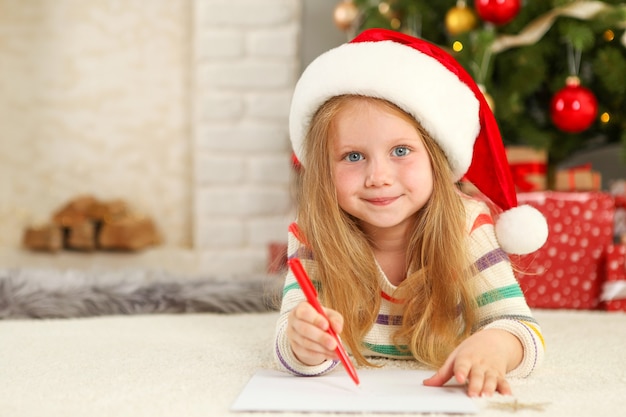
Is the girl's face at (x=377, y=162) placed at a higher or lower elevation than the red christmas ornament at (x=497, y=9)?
lower

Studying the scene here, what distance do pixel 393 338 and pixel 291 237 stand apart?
195 millimetres

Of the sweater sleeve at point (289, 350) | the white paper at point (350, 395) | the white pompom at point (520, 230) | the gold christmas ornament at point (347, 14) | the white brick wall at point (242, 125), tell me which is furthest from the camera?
the white brick wall at point (242, 125)

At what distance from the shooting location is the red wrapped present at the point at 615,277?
4.93 ft

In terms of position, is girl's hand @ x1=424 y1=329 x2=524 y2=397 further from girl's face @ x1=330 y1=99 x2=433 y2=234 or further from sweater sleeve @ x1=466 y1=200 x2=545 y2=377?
girl's face @ x1=330 y1=99 x2=433 y2=234

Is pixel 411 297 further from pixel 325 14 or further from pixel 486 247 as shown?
pixel 325 14

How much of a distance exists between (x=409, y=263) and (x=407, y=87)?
0.24 meters

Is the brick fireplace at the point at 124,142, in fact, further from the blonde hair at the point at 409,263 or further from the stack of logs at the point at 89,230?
the blonde hair at the point at 409,263

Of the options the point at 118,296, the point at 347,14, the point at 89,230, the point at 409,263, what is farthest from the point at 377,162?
the point at 89,230

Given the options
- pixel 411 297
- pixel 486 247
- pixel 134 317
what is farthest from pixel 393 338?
pixel 134 317

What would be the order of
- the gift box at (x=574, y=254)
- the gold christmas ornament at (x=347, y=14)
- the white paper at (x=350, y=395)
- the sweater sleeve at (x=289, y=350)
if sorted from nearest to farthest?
the white paper at (x=350, y=395)
the sweater sleeve at (x=289, y=350)
the gift box at (x=574, y=254)
the gold christmas ornament at (x=347, y=14)

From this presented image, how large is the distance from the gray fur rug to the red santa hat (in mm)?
517

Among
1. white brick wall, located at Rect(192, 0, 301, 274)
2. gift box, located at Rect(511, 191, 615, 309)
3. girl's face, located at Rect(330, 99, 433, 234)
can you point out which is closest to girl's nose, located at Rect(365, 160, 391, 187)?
girl's face, located at Rect(330, 99, 433, 234)

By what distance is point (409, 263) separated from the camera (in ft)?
3.31

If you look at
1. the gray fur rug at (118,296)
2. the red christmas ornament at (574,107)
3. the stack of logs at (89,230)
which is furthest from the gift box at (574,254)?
the stack of logs at (89,230)
